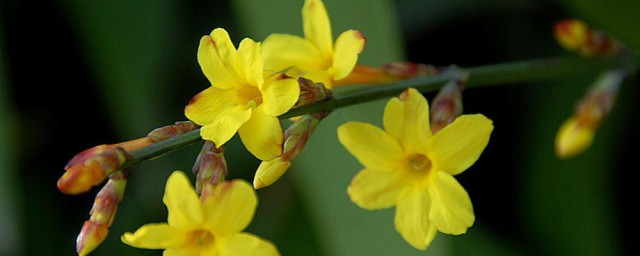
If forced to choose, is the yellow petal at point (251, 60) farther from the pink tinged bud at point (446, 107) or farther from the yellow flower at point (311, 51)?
the pink tinged bud at point (446, 107)

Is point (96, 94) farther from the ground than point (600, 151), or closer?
farther from the ground

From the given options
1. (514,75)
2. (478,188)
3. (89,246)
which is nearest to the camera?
(89,246)

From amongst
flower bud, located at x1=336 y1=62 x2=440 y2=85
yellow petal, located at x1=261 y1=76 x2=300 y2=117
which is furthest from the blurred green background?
yellow petal, located at x1=261 y1=76 x2=300 y2=117

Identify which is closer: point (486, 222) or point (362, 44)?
point (362, 44)

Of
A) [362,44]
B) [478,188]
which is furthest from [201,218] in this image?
[478,188]

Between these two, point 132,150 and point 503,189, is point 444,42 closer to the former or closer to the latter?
point 503,189

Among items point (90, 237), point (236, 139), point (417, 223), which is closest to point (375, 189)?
point (417, 223)

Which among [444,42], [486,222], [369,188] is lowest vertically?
[486,222]
